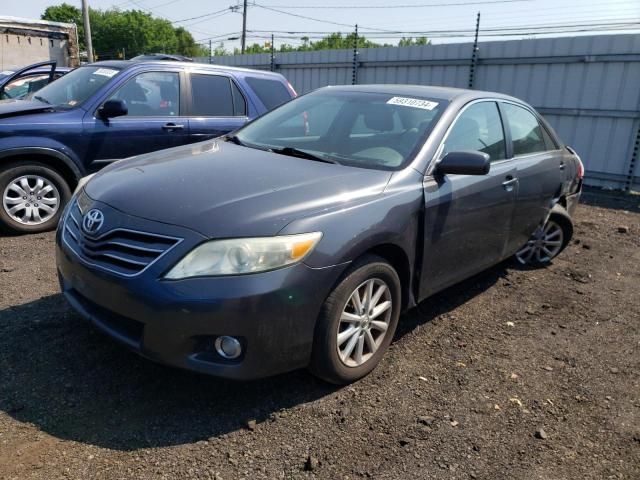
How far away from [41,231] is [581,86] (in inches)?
347

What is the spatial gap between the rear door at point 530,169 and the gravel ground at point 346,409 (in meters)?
0.87

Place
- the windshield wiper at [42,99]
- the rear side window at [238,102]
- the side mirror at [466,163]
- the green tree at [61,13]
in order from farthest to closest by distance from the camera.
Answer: the green tree at [61,13], the rear side window at [238,102], the windshield wiper at [42,99], the side mirror at [466,163]

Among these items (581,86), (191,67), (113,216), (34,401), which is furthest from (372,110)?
(581,86)

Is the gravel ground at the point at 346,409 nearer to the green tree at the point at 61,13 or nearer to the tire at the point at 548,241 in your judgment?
the tire at the point at 548,241

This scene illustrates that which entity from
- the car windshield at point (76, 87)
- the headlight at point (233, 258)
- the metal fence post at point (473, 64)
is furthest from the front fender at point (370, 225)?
the metal fence post at point (473, 64)

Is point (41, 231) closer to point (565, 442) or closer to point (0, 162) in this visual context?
point (0, 162)

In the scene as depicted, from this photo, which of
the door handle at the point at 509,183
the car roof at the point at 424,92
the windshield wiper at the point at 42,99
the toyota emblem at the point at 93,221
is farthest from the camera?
the windshield wiper at the point at 42,99

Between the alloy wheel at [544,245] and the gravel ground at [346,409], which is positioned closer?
the gravel ground at [346,409]

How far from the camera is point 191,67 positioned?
6.08 meters

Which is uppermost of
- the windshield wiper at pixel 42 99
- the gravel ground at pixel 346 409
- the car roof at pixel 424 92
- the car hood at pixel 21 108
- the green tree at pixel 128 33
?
the green tree at pixel 128 33

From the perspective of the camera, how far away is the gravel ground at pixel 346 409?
7.84 feet

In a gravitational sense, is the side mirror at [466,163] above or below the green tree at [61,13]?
below

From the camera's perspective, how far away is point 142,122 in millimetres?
→ 5656

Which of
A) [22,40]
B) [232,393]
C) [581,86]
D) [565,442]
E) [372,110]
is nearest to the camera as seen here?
[565,442]
